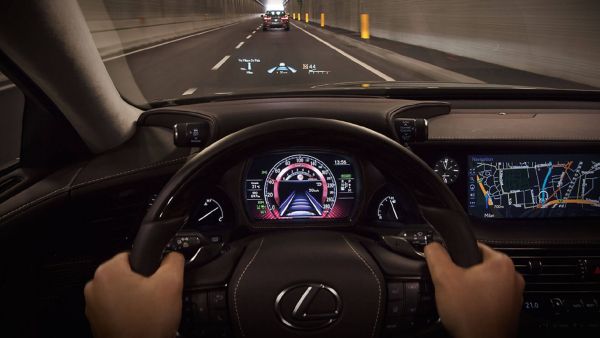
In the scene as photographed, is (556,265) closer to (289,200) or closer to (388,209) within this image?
(388,209)

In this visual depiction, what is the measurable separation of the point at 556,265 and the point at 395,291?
1.15 meters

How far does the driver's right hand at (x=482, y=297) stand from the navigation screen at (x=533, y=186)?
1502 millimetres

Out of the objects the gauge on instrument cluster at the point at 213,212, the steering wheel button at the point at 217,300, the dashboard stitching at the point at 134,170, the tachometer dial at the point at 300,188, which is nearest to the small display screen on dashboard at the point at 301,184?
the tachometer dial at the point at 300,188

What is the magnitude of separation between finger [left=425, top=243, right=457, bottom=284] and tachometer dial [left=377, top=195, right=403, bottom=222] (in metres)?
1.06

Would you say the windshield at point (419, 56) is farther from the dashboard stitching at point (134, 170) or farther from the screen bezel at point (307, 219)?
the screen bezel at point (307, 219)

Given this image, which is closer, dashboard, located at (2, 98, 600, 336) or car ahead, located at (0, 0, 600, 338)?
car ahead, located at (0, 0, 600, 338)

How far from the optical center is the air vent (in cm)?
269

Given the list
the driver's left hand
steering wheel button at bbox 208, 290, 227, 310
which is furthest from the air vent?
the driver's left hand

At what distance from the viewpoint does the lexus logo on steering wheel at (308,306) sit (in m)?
1.89

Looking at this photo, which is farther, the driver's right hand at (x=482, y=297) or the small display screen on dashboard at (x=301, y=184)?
the small display screen on dashboard at (x=301, y=184)

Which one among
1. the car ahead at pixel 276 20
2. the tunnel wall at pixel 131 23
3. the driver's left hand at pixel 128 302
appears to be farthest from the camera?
the car ahead at pixel 276 20

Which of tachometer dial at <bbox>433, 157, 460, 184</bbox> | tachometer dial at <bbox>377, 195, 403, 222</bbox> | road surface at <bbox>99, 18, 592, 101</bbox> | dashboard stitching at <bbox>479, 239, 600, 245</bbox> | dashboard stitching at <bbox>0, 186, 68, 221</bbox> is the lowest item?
road surface at <bbox>99, 18, 592, 101</bbox>

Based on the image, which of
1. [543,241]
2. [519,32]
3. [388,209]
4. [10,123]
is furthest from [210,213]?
[519,32]

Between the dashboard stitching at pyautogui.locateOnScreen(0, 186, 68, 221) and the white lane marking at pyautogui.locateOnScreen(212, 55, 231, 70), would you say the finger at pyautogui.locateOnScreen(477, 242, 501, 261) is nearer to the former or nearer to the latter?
the dashboard stitching at pyautogui.locateOnScreen(0, 186, 68, 221)
